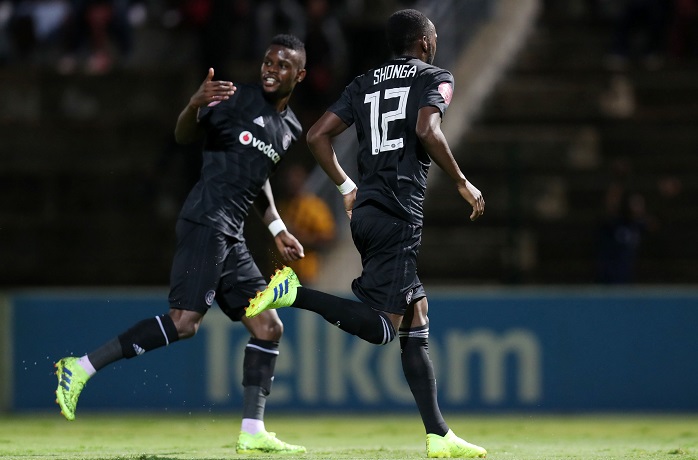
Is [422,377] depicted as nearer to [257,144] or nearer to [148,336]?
[148,336]

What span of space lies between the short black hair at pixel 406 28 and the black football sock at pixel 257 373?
2088 mm

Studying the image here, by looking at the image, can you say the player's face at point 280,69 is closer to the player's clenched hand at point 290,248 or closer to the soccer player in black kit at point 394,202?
the soccer player in black kit at point 394,202

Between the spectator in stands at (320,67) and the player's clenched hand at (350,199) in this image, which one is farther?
the spectator in stands at (320,67)

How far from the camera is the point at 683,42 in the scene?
58.2ft

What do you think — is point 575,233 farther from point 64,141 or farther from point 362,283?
point 362,283

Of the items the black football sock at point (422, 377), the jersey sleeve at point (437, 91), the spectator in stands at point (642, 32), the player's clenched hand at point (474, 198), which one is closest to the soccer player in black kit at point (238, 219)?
the black football sock at point (422, 377)

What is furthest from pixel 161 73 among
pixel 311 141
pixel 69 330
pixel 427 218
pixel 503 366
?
pixel 311 141

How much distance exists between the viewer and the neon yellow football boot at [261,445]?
26.9 ft

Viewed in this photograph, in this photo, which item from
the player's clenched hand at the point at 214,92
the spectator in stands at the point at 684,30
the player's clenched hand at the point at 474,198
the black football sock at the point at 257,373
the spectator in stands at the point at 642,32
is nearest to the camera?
the player's clenched hand at the point at 474,198

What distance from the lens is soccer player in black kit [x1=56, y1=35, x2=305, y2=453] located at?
8.04 meters

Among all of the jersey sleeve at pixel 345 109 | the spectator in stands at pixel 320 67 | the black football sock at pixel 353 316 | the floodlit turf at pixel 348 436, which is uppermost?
the spectator in stands at pixel 320 67

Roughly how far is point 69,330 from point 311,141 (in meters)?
5.69

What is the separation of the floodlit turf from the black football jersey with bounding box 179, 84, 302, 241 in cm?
152

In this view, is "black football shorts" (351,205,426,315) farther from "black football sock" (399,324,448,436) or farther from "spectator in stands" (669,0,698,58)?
"spectator in stands" (669,0,698,58)
